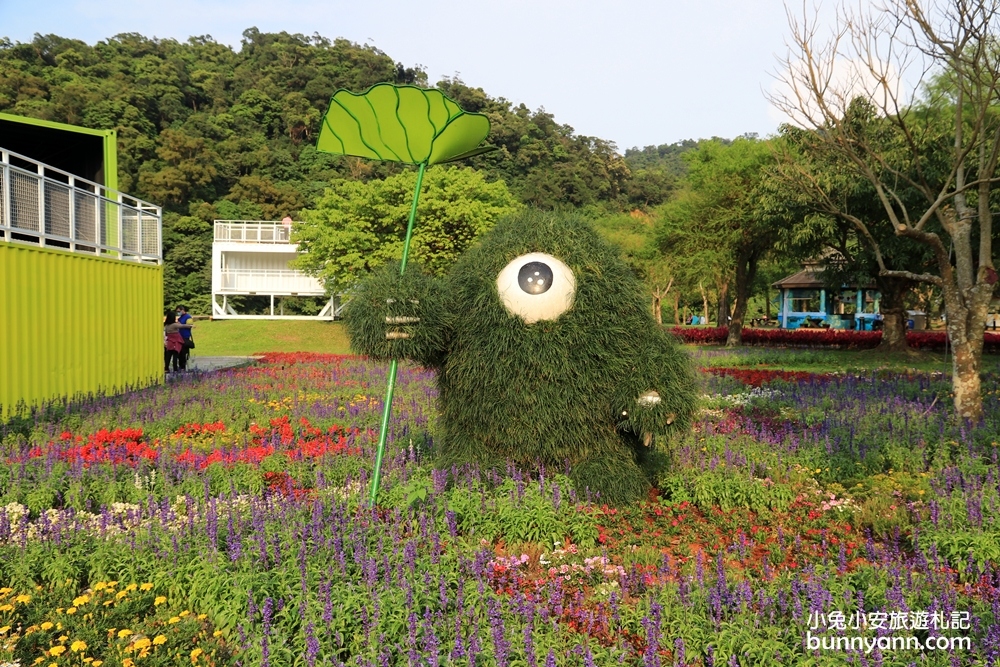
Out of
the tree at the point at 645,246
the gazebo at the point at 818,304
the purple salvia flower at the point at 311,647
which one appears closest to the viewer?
the purple salvia flower at the point at 311,647

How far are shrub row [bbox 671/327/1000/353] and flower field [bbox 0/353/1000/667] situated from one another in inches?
689

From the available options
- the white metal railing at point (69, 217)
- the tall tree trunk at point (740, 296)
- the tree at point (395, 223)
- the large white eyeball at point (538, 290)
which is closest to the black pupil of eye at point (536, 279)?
the large white eyeball at point (538, 290)

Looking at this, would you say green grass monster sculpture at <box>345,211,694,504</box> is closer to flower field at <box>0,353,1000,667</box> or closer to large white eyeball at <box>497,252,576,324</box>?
large white eyeball at <box>497,252,576,324</box>

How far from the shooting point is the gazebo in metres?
36.9

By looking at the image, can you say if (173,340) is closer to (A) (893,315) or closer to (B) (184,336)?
(B) (184,336)

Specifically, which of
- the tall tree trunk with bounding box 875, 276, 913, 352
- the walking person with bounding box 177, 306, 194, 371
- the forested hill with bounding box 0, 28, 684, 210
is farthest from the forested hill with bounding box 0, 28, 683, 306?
the tall tree trunk with bounding box 875, 276, 913, 352

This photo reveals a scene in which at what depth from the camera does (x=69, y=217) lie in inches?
400

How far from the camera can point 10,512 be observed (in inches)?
193

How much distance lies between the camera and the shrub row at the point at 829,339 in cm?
2298

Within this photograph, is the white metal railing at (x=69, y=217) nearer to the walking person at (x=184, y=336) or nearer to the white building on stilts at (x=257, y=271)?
the walking person at (x=184, y=336)

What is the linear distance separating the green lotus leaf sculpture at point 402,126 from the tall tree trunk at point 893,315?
18552 millimetres

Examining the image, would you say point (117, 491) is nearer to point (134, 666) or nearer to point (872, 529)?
point (134, 666)

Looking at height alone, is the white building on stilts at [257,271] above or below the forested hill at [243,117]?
below

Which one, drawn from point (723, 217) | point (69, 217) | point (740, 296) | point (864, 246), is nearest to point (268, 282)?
point (723, 217)
